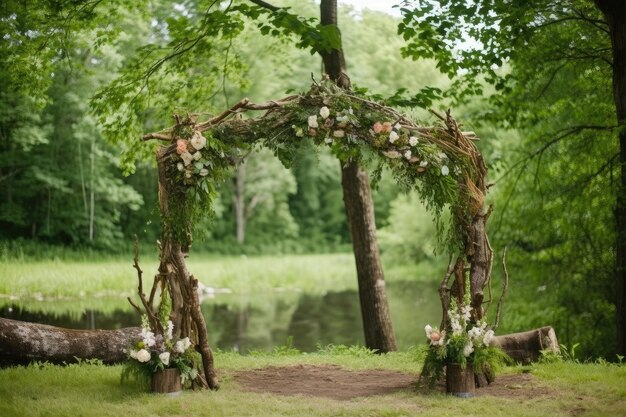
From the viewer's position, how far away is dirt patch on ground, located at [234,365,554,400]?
7020 mm

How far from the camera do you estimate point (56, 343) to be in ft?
27.2

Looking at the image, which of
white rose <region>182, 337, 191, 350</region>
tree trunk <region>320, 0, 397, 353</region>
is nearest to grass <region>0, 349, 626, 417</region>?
white rose <region>182, 337, 191, 350</region>

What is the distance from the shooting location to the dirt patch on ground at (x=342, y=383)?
7.02m

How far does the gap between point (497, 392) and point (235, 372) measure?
9.69 ft

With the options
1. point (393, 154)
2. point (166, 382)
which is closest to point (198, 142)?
point (393, 154)

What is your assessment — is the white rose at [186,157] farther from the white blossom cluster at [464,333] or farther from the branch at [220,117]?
the white blossom cluster at [464,333]

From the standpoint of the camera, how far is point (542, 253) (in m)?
13.5

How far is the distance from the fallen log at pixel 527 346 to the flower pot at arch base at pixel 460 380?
68.8 inches

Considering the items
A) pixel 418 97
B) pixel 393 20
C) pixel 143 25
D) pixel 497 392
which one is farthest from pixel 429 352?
pixel 393 20

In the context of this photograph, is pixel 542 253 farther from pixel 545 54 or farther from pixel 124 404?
pixel 124 404

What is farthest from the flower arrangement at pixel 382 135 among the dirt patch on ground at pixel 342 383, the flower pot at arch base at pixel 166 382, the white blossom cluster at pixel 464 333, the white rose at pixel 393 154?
the flower pot at arch base at pixel 166 382

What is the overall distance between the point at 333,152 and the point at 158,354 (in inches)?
103

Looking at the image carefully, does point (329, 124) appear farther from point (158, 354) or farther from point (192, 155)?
point (158, 354)

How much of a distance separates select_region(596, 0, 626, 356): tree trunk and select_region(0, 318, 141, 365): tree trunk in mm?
6446
